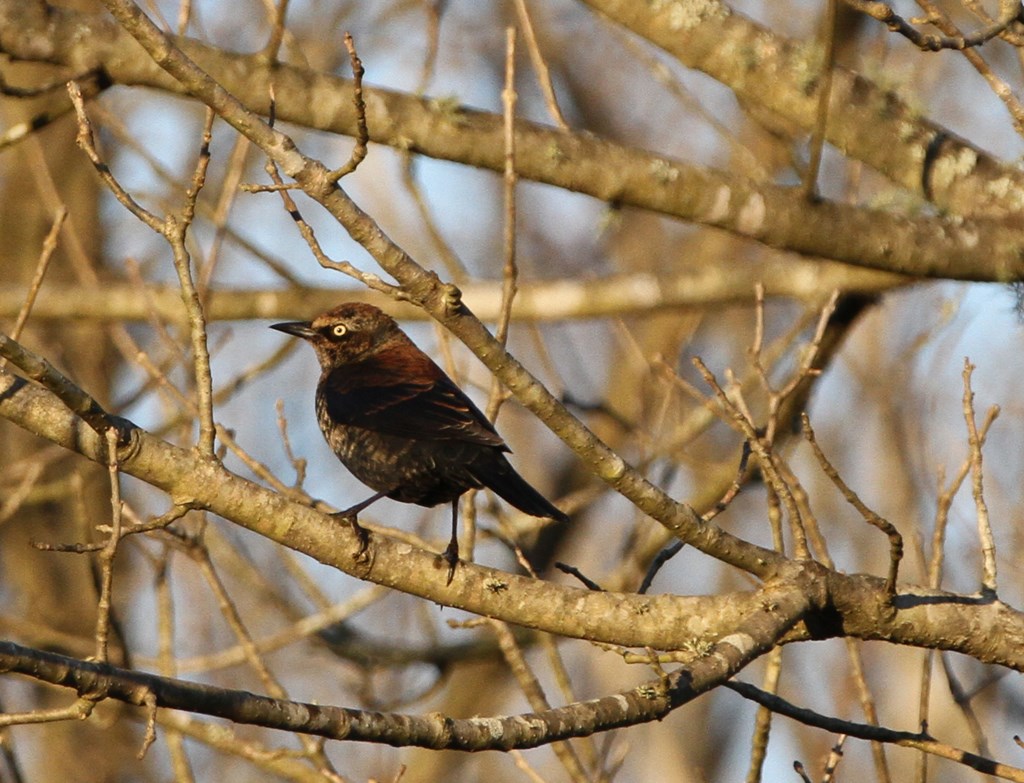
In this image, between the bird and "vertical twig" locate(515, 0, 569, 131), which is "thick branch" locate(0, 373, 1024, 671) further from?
"vertical twig" locate(515, 0, 569, 131)

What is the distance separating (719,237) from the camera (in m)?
9.87

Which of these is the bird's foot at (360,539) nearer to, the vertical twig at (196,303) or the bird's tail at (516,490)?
the vertical twig at (196,303)

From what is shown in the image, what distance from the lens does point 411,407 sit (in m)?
5.10

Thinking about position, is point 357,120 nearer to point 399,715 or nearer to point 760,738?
point 399,715

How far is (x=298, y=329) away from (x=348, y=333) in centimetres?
25

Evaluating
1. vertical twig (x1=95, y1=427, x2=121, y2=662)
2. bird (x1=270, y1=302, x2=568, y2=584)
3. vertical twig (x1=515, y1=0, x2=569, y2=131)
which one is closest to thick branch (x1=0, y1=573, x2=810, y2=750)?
vertical twig (x1=95, y1=427, x2=121, y2=662)

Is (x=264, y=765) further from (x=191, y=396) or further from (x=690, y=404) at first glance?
(x=690, y=404)

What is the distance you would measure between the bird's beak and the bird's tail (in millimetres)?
1720

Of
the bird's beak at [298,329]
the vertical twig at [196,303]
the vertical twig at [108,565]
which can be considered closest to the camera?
the vertical twig at [108,565]

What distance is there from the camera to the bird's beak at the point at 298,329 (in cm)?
600

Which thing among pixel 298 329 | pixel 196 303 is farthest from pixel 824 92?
pixel 298 329

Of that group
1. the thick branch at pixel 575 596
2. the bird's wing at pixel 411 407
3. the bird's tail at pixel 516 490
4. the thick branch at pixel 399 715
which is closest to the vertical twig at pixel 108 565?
the thick branch at pixel 399 715

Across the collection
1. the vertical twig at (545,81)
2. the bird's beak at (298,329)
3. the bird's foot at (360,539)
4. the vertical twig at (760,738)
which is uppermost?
the vertical twig at (545,81)

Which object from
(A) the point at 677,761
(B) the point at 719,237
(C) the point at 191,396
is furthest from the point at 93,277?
(A) the point at 677,761
